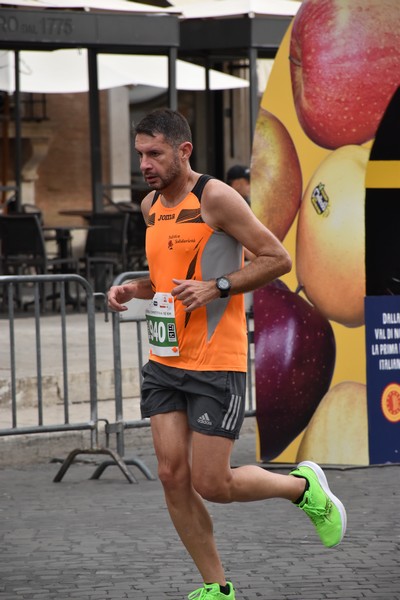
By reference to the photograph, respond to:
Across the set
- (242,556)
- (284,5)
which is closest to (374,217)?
(242,556)

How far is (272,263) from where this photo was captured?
548 cm

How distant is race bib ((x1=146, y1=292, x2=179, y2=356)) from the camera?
18.2 ft

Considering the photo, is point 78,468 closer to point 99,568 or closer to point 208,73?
point 99,568

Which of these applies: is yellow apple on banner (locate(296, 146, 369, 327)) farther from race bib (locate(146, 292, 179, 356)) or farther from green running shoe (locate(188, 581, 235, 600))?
green running shoe (locate(188, 581, 235, 600))

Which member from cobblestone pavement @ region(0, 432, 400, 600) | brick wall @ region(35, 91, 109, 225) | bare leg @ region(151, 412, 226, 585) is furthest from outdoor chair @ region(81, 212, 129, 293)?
bare leg @ region(151, 412, 226, 585)

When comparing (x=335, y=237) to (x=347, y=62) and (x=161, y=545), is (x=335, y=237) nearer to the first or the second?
(x=347, y=62)

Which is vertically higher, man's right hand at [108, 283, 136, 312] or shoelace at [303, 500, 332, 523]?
man's right hand at [108, 283, 136, 312]

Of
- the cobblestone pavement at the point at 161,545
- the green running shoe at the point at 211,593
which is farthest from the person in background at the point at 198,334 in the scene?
the cobblestone pavement at the point at 161,545

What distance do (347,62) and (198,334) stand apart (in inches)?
135

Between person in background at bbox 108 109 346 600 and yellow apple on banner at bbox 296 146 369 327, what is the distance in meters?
3.08

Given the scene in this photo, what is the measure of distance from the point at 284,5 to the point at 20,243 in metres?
4.39

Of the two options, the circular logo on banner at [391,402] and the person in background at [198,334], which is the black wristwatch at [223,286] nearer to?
the person in background at [198,334]

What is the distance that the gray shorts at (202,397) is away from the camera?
5.46 meters

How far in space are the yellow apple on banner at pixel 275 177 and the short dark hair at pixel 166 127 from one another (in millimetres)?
3237
